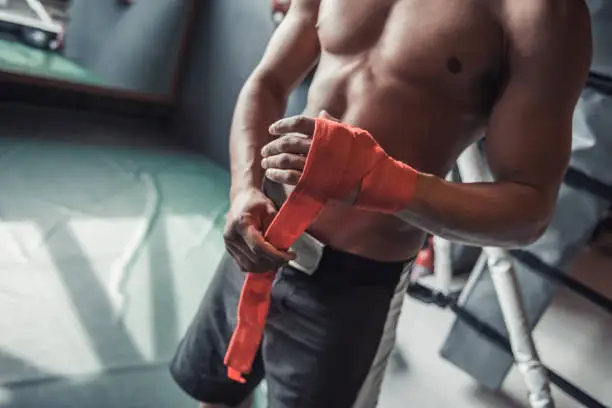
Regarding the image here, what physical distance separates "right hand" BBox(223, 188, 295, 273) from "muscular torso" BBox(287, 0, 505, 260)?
109 mm

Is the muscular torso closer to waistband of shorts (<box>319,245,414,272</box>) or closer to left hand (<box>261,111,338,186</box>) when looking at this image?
waistband of shorts (<box>319,245,414,272</box>)

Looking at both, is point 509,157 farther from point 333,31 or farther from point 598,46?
point 598,46

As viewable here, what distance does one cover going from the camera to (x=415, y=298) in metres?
2.03

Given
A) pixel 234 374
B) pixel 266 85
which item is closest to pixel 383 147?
pixel 266 85

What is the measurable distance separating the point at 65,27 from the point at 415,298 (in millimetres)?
1871

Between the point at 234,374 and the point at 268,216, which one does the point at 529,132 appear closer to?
the point at 268,216

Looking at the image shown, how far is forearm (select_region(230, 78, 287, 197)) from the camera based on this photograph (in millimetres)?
943

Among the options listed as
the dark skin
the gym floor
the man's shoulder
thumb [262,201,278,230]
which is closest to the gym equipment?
the gym floor

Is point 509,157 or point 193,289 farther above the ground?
point 509,157

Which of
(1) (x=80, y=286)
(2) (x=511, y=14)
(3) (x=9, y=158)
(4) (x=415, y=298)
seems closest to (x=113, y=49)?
(3) (x=9, y=158)

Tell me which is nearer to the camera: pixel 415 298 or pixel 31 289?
pixel 31 289

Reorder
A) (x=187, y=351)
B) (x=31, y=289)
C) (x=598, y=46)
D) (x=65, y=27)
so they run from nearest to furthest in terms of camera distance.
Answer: (x=187, y=351) < (x=598, y=46) < (x=31, y=289) < (x=65, y=27)

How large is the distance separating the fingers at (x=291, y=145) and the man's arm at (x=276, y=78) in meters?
0.24

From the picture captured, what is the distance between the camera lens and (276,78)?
1.04 meters
